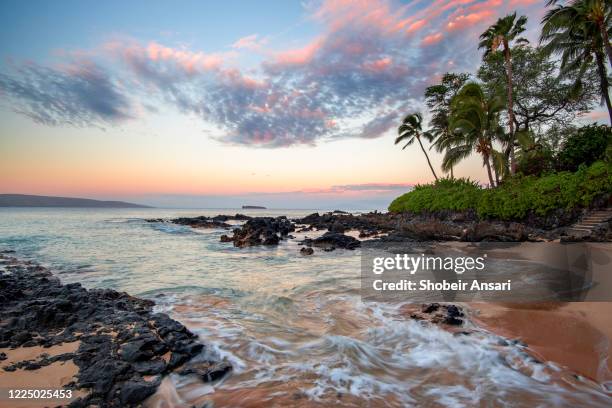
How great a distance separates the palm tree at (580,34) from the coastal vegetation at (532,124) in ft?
0.16

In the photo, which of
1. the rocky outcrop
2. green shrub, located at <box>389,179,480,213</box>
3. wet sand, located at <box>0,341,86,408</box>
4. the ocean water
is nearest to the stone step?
green shrub, located at <box>389,179,480,213</box>

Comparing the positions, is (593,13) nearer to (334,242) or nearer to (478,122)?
(478,122)

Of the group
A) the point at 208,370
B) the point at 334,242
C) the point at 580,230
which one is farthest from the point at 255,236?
the point at 580,230

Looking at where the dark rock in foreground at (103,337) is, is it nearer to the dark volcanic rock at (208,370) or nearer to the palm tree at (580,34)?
the dark volcanic rock at (208,370)

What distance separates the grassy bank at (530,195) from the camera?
13.1 meters

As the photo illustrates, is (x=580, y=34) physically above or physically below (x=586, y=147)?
above

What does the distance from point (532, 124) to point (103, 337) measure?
110 ft

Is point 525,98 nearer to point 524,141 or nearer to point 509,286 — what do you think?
point 524,141

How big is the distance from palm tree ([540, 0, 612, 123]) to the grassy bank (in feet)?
26.1

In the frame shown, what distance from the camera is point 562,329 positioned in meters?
4.08

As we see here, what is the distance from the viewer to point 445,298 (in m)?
6.22

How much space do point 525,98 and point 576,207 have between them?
16.2 metres

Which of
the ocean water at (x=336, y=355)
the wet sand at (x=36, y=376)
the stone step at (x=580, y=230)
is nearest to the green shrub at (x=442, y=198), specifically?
the stone step at (x=580, y=230)

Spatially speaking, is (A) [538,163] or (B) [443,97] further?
(B) [443,97]
